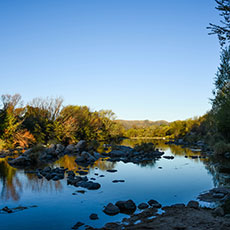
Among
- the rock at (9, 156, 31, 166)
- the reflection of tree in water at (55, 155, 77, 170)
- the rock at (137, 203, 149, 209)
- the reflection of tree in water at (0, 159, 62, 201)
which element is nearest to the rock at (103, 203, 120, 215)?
the rock at (137, 203, 149, 209)

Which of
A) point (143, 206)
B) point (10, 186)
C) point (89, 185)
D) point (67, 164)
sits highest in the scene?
point (143, 206)

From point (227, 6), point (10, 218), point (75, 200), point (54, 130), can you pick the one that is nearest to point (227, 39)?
point (227, 6)

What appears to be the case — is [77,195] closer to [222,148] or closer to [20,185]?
[20,185]

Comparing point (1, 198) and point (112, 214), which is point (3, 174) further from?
point (112, 214)

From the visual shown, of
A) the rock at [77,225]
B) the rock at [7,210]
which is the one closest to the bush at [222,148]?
the rock at [77,225]

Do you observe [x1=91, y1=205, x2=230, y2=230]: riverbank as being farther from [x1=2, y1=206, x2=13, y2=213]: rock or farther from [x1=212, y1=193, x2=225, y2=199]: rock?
[x1=2, y1=206, x2=13, y2=213]: rock

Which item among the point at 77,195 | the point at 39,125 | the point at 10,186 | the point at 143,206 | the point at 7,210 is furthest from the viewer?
the point at 39,125

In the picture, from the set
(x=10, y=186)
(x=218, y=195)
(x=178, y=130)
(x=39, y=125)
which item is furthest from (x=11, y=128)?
(x=178, y=130)

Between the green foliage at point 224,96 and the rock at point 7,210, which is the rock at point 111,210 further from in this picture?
the green foliage at point 224,96

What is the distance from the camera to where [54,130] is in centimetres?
3169

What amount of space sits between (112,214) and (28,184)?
495 cm

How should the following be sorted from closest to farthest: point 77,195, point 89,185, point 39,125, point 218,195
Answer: point 218,195 < point 77,195 < point 89,185 < point 39,125

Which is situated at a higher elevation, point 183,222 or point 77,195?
point 183,222

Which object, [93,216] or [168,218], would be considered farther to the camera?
[93,216]
